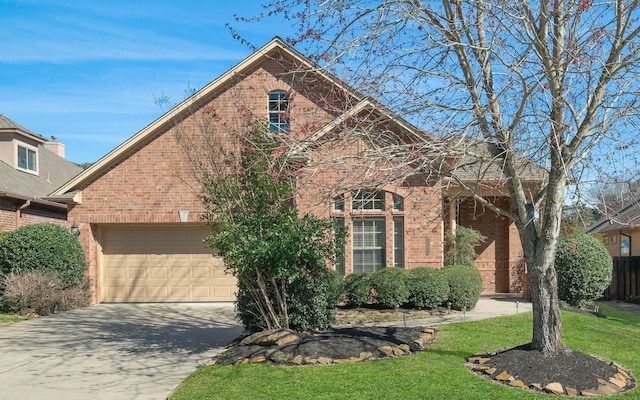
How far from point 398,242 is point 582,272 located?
4.49 metres

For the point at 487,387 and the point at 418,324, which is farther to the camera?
the point at 418,324

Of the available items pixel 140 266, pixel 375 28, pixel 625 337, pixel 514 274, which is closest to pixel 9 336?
Answer: pixel 140 266

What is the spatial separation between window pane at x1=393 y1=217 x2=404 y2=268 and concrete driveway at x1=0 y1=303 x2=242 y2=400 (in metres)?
4.52

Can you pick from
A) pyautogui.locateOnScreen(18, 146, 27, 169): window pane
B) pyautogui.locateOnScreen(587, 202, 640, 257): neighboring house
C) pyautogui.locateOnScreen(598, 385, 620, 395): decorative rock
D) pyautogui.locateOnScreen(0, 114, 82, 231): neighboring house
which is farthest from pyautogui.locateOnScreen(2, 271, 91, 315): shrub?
pyautogui.locateOnScreen(587, 202, 640, 257): neighboring house

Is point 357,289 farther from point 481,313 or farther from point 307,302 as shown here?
point 307,302

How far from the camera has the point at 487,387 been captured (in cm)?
683

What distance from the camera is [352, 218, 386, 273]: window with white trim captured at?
15.1 m

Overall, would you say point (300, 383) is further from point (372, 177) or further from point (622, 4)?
point (622, 4)

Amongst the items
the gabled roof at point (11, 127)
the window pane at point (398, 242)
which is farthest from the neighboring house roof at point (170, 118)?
the gabled roof at point (11, 127)

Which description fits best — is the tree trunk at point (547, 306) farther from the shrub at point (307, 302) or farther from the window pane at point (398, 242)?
the window pane at point (398, 242)

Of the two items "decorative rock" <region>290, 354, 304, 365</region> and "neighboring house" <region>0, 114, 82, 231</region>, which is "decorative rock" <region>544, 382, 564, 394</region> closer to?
"decorative rock" <region>290, 354, 304, 365</region>

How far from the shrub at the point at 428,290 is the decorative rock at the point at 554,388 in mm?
6615

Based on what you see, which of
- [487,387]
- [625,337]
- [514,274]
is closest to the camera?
[487,387]

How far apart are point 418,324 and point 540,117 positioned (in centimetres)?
581
